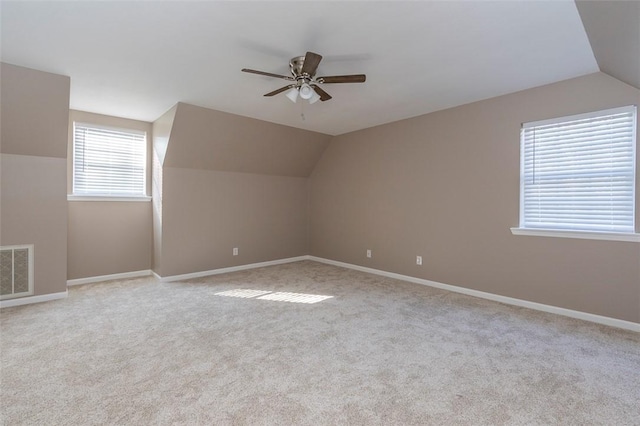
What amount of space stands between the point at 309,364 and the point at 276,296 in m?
1.70

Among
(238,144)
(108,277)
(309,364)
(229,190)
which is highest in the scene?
(238,144)

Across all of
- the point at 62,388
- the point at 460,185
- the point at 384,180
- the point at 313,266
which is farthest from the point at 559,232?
the point at 62,388

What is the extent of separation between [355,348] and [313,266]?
3.19 metres

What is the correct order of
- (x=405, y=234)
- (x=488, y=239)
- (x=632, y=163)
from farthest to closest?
(x=405, y=234), (x=488, y=239), (x=632, y=163)

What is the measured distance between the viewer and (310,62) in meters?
2.43

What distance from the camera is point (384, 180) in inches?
196

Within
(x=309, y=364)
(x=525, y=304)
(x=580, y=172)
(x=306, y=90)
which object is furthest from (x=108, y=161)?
(x=580, y=172)

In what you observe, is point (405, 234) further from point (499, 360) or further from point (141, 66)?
point (141, 66)

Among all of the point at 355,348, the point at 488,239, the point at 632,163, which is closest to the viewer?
the point at 355,348

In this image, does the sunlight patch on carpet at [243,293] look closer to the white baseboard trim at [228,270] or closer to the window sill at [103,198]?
the white baseboard trim at [228,270]

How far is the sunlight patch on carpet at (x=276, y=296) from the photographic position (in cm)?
373

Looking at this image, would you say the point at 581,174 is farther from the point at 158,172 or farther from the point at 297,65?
the point at 158,172

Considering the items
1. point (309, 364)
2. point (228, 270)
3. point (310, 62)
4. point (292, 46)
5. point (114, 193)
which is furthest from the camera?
point (228, 270)

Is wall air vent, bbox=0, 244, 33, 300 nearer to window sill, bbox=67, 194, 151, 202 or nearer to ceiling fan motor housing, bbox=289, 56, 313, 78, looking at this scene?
window sill, bbox=67, 194, 151, 202
